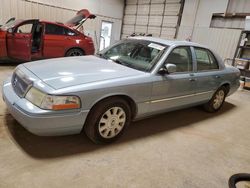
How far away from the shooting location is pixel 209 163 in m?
2.44

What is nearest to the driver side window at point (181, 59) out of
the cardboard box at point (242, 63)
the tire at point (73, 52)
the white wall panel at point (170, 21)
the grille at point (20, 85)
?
the grille at point (20, 85)

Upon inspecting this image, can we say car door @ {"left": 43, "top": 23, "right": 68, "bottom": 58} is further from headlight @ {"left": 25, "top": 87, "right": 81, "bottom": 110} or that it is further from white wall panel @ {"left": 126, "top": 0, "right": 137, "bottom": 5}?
white wall panel @ {"left": 126, "top": 0, "right": 137, "bottom": 5}

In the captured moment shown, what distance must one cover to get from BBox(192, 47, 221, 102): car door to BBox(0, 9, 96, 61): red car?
4.08 m

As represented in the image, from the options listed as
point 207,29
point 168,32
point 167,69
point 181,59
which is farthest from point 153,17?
point 167,69

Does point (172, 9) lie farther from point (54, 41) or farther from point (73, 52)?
point (54, 41)

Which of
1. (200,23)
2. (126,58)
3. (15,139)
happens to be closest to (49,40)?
(126,58)

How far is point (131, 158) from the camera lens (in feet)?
7.63

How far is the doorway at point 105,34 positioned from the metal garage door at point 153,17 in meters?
0.91

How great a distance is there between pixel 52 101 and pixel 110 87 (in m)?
0.61

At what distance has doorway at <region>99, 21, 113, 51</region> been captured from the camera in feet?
38.8

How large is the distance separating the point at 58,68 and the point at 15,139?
0.94 metres

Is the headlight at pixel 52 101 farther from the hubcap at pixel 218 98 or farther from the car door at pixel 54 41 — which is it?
the car door at pixel 54 41

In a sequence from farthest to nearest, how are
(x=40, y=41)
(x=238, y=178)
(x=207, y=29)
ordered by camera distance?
(x=207, y=29) → (x=40, y=41) → (x=238, y=178)

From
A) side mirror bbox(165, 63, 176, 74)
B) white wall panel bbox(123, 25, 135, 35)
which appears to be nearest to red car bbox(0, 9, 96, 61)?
side mirror bbox(165, 63, 176, 74)
